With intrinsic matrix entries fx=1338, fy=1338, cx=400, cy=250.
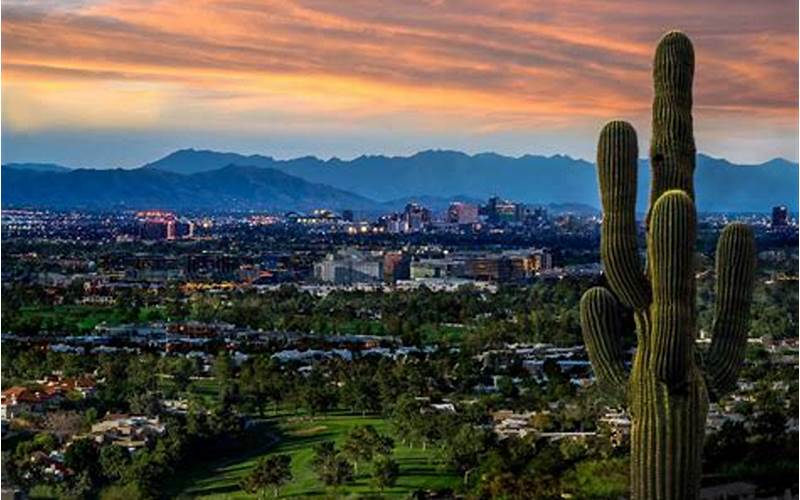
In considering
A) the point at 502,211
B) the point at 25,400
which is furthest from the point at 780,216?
the point at 25,400

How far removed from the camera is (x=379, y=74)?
11258 millimetres

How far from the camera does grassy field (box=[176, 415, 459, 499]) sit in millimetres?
8562

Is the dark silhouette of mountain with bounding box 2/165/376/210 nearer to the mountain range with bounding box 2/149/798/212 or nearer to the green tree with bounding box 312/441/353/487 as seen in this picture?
the mountain range with bounding box 2/149/798/212

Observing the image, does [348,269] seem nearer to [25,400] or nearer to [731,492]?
[25,400]

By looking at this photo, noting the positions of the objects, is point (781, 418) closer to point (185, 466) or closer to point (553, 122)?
point (553, 122)

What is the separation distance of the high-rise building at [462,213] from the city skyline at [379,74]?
3729mm

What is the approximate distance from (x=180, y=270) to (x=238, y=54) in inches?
176

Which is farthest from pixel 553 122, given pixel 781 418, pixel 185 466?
pixel 185 466

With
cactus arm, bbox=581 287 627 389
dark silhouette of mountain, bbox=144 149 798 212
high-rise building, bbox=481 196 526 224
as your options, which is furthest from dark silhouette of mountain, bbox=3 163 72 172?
cactus arm, bbox=581 287 627 389

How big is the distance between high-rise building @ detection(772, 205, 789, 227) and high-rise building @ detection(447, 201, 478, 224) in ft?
16.1

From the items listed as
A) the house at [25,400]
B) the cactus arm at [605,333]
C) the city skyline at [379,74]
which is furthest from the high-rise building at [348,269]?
the cactus arm at [605,333]

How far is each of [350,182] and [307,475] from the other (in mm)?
6305

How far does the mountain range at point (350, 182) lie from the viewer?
37.6 ft

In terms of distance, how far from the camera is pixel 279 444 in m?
9.93
